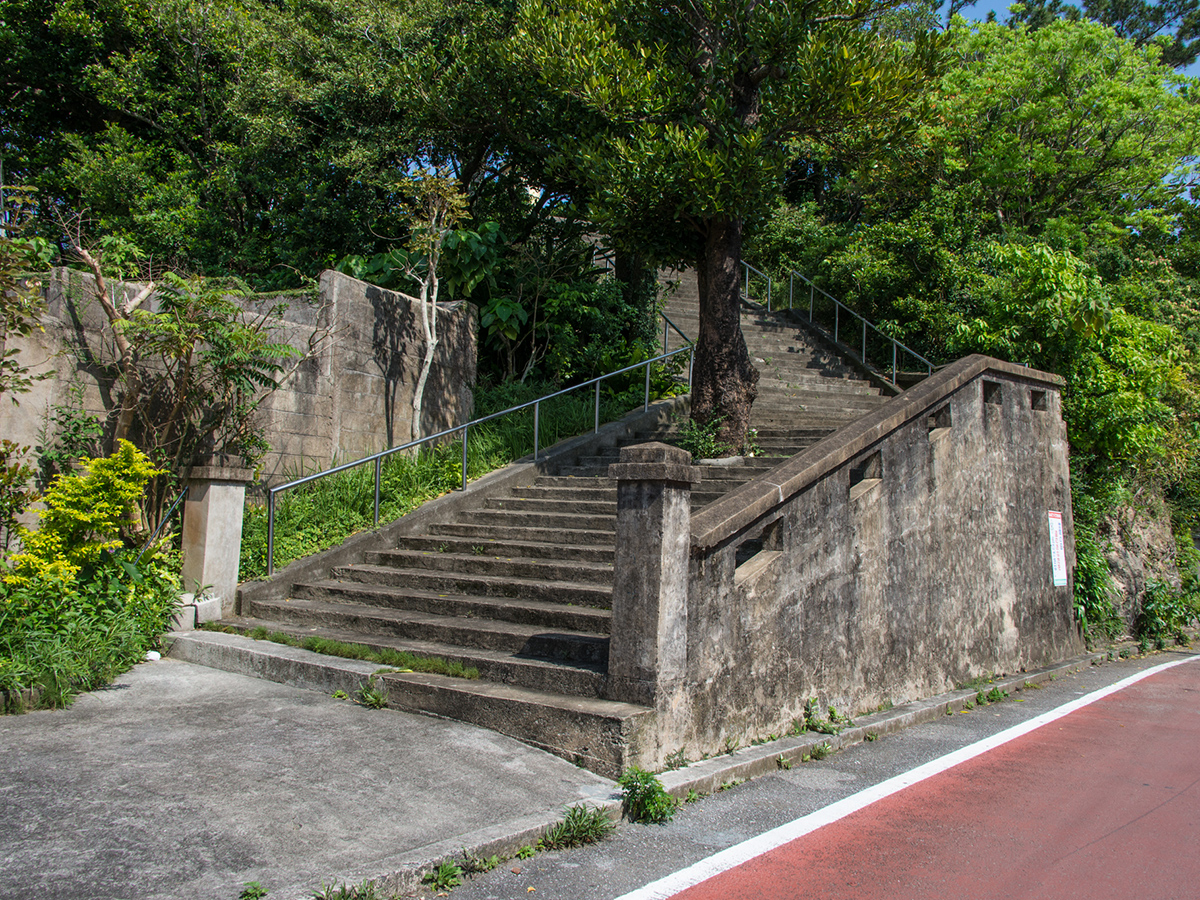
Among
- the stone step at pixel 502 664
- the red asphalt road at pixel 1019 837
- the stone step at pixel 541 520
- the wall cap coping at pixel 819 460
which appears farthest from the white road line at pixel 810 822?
the stone step at pixel 541 520

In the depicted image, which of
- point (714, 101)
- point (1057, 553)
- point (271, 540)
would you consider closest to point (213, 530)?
point (271, 540)

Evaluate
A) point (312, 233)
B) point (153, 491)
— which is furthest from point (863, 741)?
point (312, 233)

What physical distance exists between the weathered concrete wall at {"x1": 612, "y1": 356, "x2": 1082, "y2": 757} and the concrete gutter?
387cm

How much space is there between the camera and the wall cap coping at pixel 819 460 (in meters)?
5.27

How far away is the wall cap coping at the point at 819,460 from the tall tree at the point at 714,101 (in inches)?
125

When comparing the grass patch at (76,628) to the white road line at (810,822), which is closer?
the white road line at (810,822)

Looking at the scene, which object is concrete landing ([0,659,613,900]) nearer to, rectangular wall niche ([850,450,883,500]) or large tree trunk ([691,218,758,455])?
rectangular wall niche ([850,450,883,500])

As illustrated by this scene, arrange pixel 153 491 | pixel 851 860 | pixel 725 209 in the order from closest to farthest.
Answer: pixel 851 860 → pixel 153 491 → pixel 725 209

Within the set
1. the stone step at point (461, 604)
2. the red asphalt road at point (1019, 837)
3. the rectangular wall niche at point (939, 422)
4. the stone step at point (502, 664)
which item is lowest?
the red asphalt road at point (1019, 837)

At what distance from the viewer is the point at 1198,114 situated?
1766 centimetres

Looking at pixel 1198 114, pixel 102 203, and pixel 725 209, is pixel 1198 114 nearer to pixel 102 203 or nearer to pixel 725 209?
pixel 725 209

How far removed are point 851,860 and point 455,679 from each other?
2.91 m

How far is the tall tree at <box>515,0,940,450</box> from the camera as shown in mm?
9273

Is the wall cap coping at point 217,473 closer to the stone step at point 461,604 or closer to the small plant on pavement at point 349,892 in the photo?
the stone step at point 461,604
